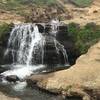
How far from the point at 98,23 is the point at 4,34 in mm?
7766

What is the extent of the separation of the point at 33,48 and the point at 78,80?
8.61m

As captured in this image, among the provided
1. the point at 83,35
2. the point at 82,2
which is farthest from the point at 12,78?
the point at 82,2

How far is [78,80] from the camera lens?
2269 centimetres

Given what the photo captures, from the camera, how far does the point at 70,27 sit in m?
30.9

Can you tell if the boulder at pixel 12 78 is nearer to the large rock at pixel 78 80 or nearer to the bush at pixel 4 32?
the large rock at pixel 78 80

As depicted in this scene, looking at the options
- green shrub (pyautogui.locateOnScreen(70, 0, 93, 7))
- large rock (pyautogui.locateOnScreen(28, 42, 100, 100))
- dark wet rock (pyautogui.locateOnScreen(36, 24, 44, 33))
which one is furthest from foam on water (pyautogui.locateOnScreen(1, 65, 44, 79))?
green shrub (pyautogui.locateOnScreen(70, 0, 93, 7))

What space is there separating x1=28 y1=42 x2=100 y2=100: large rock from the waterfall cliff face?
4.68 metres

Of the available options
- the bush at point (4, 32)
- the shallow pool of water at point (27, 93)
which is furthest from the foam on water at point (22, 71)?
the bush at point (4, 32)

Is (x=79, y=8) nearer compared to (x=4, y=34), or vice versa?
(x=4, y=34)

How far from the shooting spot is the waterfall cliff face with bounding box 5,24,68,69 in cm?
2989

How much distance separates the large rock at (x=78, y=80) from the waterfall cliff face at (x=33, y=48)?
4678mm

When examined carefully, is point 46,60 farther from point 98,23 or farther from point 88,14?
point 88,14

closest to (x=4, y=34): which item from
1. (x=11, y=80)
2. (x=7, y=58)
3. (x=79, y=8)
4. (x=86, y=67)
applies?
(x=7, y=58)

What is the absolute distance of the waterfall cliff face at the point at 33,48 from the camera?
29.9 metres
